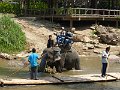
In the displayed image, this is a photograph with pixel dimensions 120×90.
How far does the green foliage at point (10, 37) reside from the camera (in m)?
27.1

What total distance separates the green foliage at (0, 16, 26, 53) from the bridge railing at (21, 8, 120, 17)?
272 inches

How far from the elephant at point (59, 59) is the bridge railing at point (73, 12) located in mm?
13857

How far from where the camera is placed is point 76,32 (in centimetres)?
3356

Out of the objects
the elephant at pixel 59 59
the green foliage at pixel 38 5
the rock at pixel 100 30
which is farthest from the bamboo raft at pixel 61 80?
A: the green foliage at pixel 38 5

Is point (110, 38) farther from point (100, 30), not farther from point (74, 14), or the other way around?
point (74, 14)

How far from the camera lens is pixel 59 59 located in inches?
768

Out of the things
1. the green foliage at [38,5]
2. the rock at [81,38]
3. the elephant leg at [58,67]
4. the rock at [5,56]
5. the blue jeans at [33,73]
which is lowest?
the rock at [5,56]

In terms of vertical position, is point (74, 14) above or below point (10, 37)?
above

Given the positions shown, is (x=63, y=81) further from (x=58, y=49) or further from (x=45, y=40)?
(x=45, y=40)

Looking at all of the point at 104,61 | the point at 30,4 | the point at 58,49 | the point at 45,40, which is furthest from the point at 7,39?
the point at 30,4

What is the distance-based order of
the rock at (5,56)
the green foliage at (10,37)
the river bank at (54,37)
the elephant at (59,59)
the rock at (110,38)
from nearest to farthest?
1. the elephant at (59,59)
2. the rock at (5,56)
3. the green foliage at (10,37)
4. the river bank at (54,37)
5. the rock at (110,38)

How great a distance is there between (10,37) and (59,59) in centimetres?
900

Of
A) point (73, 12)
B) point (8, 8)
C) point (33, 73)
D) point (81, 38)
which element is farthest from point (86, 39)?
point (33, 73)

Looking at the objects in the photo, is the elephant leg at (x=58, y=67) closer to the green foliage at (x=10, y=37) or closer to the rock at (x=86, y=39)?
the green foliage at (x=10, y=37)
